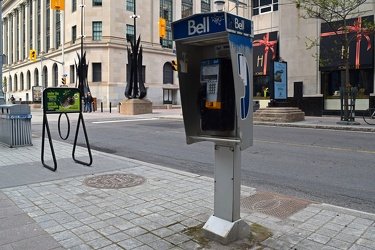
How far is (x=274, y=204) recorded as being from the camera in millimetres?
5188

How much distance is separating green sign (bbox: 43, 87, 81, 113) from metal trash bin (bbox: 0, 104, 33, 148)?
2884mm

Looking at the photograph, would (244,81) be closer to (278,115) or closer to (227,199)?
(227,199)

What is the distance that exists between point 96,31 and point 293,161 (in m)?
47.2

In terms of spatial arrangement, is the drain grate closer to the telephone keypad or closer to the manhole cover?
the telephone keypad

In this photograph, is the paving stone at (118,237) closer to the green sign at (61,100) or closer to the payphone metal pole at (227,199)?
the payphone metal pole at (227,199)

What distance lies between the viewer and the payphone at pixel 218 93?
150 inches

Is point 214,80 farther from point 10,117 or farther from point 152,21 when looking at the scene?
point 152,21

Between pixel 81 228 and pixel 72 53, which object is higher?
pixel 72 53

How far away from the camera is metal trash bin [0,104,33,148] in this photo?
1045 centimetres

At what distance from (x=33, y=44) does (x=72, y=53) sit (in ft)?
81.6

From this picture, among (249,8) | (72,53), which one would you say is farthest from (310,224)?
(72,53)

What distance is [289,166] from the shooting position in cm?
823

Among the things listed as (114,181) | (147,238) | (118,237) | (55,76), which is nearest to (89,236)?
(118,237)

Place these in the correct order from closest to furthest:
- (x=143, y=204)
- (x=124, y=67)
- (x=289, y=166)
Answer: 1. (x=143, y=204)
2. (x=289, y=166)
3. (x=124, y=67)
